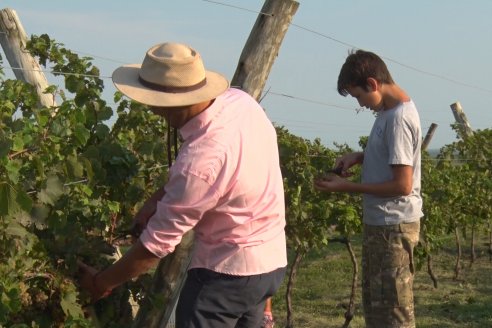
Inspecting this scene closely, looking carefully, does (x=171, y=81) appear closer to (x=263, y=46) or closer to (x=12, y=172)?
(x=12, y=172)

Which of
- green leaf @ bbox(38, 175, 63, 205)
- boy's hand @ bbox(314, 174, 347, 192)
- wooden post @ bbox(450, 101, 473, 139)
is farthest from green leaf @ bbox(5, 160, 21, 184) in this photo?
wooden post @ bbox(450, 101, 473, 139)

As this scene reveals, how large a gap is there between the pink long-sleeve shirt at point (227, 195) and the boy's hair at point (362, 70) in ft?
4.15

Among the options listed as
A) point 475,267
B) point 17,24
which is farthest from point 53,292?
point 475,267

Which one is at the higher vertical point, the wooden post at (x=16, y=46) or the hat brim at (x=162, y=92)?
the hat brim at (x=162, y=92)

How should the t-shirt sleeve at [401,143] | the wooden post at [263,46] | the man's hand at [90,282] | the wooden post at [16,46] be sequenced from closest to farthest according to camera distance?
1. the man's hand at [90,282]
2. the t-shirt sleeve at [401,143]
3. the wooden post at [263,46]
4. the wooden post at [16,46]

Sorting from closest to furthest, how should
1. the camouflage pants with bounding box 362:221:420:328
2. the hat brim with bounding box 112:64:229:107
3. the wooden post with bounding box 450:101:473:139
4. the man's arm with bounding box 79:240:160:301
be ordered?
1. the hat brim with bounding box 112:64:229:107
2. the man's arm with bounding box 79:240:160:301
3. the camouflage pants with bounding box 362:221:420:328
4. the wooden post with bounding box 450:101:473:139

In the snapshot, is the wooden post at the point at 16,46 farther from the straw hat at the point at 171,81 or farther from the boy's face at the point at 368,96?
the straw hat at the point at 171,81

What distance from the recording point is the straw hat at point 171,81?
279 cm

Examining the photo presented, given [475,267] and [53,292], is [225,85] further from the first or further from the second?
[475,267]

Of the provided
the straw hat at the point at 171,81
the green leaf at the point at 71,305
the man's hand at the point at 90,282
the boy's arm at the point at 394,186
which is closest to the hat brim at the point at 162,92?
the straw hat at the point at 171,81

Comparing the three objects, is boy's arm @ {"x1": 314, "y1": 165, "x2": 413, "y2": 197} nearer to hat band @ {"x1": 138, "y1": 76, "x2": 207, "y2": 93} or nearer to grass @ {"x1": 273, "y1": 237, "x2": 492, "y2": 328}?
hat band @ {"x1": 138, "y1": 76, "x2": 207, "y2": 93}

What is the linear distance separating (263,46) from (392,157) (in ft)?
3.29

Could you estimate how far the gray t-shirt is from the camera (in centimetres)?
426

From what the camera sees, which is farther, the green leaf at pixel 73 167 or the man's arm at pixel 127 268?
the green leaf at pixel 73 167
